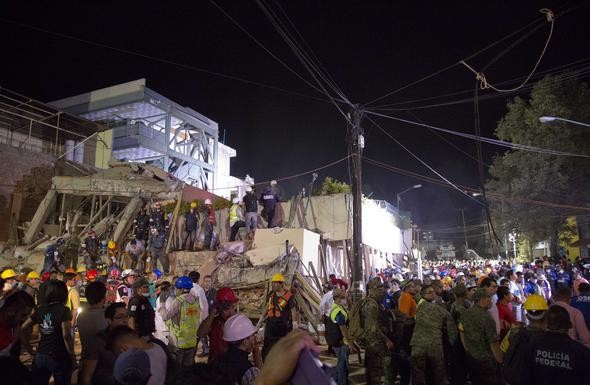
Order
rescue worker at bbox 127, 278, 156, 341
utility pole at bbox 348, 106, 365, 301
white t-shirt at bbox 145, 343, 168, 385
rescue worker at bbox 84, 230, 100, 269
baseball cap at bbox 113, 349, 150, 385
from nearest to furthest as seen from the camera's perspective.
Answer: baseball cap at bbox 113, 349, 150, 385
white t-shirt at bbox 145, 343, 168, 385
rescue worker at bbox 127, 278, 156, 341
utility pole at bbox 348, 106, 365, 301
rescue worker at bbox 84, 230, 100, 269

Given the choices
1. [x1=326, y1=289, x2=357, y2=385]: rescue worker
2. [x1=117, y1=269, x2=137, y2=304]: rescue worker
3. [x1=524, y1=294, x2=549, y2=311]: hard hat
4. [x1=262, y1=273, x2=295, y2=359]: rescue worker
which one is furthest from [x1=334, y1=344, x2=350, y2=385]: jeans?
[x1=117, y1=269, x2=137, y2=304]: rescue worker

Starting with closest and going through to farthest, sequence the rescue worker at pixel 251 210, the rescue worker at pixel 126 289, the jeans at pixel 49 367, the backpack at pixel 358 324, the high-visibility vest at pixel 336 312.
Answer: the jeans at pixel 49 367, the backpack at pixel 358 324, the high-visibility vest at pixel 336 312, the rescue worker at pixel 126 289, the rescue worker at pixel 251 210

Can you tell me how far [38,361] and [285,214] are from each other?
13.6m

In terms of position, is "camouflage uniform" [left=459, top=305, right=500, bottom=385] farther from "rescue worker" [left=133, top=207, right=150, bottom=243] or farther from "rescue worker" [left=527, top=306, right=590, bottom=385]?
"rescue worker" [left=133, top=207, right=150, bottom=243]

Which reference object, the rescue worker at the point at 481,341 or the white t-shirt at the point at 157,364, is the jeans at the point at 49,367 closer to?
the white t-shirt at the point at 157,364

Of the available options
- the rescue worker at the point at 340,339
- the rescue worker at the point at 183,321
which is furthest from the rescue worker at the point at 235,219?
the rescue worker at the point at 183,321

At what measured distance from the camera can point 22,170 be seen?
920 inches

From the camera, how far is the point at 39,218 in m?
21.0

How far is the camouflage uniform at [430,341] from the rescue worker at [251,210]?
10712 millimetres

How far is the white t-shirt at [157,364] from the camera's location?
2.95 meters

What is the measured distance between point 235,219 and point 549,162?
21114 mm

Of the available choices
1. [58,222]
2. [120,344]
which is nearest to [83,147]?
[58,222]

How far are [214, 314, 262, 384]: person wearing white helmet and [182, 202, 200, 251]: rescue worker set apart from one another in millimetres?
13964

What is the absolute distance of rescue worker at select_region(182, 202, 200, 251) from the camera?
1681 centimetres
